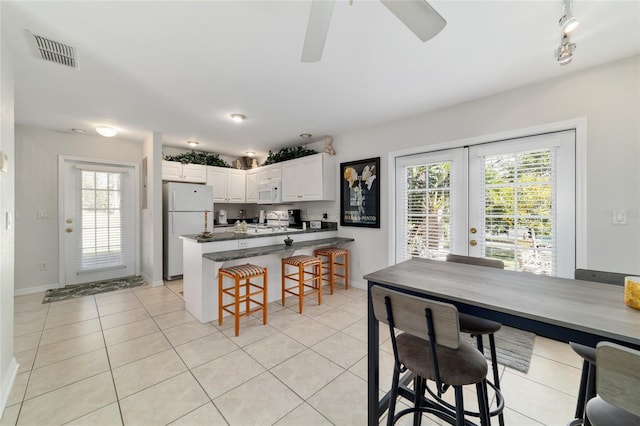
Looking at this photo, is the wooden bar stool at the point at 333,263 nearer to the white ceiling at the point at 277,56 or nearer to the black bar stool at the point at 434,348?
the white ceiling at the point at 277,56

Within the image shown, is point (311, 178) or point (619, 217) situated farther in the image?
point (311, 178)

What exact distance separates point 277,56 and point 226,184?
3.85m

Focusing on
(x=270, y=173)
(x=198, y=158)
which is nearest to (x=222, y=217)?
(x=198, y=158)

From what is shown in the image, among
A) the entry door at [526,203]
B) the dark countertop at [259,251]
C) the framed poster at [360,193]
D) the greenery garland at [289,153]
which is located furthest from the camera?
the greenery garland at [289,153]

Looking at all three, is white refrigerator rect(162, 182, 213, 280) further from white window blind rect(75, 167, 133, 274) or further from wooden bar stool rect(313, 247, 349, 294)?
wooden bar stool rect(313, 247, 349, 294)

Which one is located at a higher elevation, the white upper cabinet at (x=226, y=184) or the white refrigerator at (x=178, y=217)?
the white upper cabinet at (x=226, y=184)

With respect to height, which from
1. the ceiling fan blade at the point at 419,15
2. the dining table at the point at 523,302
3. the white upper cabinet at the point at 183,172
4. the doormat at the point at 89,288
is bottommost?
the doormat at the point at 89,288

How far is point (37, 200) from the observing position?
3.80 meters

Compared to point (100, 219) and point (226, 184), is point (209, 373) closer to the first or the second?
point (100, 219)

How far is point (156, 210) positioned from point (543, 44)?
499 centimetres

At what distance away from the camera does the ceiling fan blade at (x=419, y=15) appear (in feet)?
3.93

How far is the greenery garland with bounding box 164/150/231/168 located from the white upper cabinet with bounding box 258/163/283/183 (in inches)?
34.0

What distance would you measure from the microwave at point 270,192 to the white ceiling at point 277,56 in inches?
71.7

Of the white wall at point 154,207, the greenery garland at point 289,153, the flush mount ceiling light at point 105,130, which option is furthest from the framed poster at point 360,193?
the flush mount ceiling light at point 105,130
